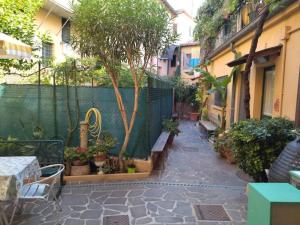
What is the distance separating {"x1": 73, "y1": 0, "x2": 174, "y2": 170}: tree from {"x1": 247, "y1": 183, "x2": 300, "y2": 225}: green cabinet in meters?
3.97

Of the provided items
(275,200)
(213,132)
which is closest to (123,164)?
(275,200)

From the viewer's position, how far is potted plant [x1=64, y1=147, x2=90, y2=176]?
6.42m

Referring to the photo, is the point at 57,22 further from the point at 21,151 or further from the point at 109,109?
the point at 21,151

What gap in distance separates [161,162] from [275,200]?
5.07 metres

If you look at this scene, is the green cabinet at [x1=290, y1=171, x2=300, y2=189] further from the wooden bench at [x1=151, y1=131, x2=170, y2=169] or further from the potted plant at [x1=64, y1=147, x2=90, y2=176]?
the potted plant at [x1=64, y1=147, x2=90, y2=176]

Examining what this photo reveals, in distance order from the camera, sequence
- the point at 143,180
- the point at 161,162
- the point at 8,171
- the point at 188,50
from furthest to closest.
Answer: the point at 188,50, the point at 161,162, the point at 143,180, the point at 8,171

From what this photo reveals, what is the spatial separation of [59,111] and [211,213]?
181 inches

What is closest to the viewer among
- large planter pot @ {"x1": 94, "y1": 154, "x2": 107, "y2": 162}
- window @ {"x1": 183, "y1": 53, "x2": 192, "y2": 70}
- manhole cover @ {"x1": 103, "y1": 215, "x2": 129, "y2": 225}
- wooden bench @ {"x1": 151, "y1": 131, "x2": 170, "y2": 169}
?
manhole cover @ {"x1": 103, "y1": 215, "x2": 129, "y2": 225}

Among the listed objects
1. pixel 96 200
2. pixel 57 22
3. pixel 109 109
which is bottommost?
pixel 96 200

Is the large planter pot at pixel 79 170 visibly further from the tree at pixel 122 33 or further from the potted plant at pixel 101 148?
the tree at pixel 122 33

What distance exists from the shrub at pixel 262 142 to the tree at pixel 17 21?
19.3ft

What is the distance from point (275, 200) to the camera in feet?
9.48

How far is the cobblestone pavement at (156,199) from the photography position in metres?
4.48

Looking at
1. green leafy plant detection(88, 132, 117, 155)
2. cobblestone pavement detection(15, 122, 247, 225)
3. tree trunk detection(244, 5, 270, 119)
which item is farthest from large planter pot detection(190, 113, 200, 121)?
green leafy plant detection(88, 132, 117, 155)
